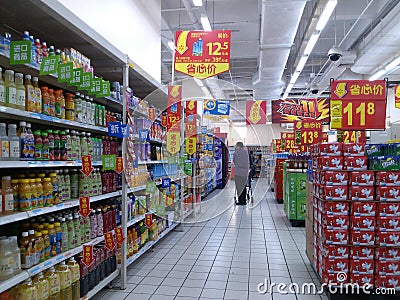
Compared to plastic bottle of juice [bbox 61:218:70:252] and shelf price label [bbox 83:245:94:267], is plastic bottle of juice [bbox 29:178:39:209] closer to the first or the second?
plastic bottle of juice [bbox 61:218:70:252]

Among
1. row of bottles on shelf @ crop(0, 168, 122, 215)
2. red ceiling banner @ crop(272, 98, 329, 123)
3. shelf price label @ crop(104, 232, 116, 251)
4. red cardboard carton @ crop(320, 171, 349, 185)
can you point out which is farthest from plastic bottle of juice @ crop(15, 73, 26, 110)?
red ceiling banner @ crop(272, 98, 329, 123)

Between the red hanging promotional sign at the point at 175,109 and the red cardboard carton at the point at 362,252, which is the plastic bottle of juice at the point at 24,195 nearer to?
the red cardboard carton at the point at 362,252

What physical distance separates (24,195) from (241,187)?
323 inches

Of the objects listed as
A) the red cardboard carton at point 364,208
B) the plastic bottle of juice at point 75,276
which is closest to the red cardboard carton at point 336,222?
the red cardboard carton at point 364,208

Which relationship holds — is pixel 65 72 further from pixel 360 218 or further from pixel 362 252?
pixel 362 252

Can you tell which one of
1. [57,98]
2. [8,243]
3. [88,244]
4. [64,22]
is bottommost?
[88,244]

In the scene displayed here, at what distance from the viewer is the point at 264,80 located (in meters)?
12.1

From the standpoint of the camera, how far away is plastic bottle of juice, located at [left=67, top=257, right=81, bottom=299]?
282cm

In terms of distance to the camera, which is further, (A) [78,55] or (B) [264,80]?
(B) [264,80]

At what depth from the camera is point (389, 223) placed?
10.8ft

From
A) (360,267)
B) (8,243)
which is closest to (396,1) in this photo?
(360,267)

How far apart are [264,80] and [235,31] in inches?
88.1

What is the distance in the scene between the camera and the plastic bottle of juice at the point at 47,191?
2.56 m

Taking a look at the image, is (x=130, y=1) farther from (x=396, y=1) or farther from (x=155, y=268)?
(x=396, y=1)
